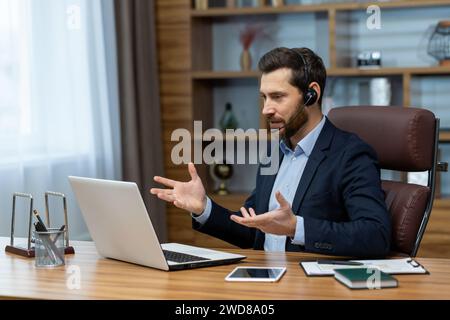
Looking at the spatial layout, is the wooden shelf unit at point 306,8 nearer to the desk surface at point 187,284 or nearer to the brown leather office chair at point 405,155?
the brown leather office chair at point 405,155

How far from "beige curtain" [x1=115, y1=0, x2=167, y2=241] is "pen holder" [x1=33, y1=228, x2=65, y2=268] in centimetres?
203

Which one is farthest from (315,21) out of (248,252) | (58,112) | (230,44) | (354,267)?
(354,267)

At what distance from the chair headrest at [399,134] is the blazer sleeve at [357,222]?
14 centimetres

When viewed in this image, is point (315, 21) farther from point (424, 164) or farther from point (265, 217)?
point (265, 217)

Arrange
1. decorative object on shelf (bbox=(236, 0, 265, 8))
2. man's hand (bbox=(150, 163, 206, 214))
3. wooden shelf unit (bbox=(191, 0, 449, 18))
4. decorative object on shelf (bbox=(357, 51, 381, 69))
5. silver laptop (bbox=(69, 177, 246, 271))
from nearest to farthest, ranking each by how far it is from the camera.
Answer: silver laptop (bbox=(69, 177, 246, 271)) < man's hand (bbox=(150, 163, 206, 214)) < wooden shelf unit (bbox=(191, 0, 449, 18)) < decorative object on shelf (bbox=(357, 51, 381, 69)) < decorative object on shelf (bbox=(236, 0, 265, 8))

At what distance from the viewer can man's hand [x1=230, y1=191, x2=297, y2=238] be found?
75.5 inches

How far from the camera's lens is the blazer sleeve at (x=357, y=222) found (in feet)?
6.74

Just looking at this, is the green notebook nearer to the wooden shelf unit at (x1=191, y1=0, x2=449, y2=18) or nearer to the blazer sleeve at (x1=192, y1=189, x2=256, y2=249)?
the blazer sleeve at (x1=192, y1=189, x2=256, y2=249)

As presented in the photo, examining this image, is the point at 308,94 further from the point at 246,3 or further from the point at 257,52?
the point at 257,52

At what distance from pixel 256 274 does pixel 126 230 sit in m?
0.38

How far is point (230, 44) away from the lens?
184 inches

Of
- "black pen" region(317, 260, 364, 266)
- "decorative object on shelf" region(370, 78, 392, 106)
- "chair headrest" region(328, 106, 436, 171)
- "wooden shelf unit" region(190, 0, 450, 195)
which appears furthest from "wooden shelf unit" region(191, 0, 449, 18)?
"black pen" region(317, 260, 364, 266)

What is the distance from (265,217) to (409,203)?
1.96 feet

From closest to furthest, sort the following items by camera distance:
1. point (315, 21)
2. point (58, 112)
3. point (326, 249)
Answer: point (326, 249), point (58, 112), point (315, 21)
